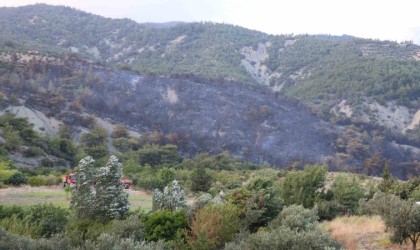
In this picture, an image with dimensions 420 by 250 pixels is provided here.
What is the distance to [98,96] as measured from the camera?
7825 cm

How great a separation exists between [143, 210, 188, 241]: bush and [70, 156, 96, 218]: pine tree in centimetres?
194

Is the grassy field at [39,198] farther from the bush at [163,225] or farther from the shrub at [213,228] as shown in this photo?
the shrub at [213,228]

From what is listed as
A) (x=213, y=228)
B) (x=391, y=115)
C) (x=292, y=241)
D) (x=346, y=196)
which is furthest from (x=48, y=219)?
(x=391, y=115)

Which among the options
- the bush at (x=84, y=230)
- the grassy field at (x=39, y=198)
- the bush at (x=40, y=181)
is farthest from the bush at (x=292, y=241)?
the bush at (x=40, y=181)

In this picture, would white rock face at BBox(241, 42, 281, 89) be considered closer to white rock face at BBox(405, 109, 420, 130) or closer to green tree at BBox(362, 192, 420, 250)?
white rock face at BBox(405, 109, 420, 130)

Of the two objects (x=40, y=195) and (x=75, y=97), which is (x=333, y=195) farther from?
(x=75, y=97)

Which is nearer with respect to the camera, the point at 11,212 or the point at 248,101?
the point at 11,212

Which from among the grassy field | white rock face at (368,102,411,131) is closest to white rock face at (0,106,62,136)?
the grassy field

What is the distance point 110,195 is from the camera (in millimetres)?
13320

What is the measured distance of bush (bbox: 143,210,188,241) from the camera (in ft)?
37.8

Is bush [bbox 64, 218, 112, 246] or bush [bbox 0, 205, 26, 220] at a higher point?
bush [bbox 64, 218, 112, 246]

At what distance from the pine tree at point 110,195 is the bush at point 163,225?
128 centimetres

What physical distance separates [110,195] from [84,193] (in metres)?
0.79

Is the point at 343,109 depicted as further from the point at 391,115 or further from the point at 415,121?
the point at 415,121
